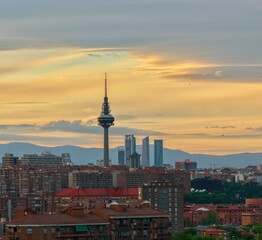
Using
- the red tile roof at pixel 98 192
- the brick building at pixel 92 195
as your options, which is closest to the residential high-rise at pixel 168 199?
the brick building at pixel 92 195

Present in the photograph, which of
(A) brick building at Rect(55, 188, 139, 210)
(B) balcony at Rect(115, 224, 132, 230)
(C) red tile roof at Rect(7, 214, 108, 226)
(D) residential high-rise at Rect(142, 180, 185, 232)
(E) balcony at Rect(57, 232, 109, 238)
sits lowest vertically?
(E) balcony at Rect(57, 232, 109, 238)

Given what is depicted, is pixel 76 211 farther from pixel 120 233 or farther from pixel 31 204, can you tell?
pixel 31 204

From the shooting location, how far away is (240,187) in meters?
166

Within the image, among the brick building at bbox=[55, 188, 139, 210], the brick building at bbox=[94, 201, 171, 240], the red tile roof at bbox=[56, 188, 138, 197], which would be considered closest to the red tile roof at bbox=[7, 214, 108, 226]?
the brick building at bbox=[94, 201, 171, 240]

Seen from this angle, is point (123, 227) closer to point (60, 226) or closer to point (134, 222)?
point (134, 222)

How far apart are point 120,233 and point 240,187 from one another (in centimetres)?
10895

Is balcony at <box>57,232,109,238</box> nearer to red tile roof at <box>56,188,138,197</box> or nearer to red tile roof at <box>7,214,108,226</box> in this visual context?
red tile roof at <box>7,214,108,226</box>

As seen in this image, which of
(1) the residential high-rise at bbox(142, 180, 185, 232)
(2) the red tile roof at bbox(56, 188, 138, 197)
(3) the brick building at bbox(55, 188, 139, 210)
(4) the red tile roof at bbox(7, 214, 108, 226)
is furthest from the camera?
(2) the red tile roof at bbox(56, 188, 138, 197)

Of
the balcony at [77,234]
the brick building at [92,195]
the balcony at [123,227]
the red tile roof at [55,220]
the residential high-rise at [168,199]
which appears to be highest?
the brick building at [92,195]

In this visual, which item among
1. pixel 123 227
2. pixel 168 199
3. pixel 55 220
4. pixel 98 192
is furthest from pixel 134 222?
pixel 98 192

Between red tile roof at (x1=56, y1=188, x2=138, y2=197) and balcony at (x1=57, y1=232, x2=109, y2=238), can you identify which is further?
red tile roof at (x1=56, y1=188, x2=138, y2=197)

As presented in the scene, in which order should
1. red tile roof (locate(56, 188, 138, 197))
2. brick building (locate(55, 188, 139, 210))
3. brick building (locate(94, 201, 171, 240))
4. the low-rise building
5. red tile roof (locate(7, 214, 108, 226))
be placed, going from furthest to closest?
red tile roof (locate(56, 188, 138, 197)), brick building (locate(55, 188, 139, 210)), brick building (locate(94, 201, 171, 240)), red tile roof (locate(7, 214, 108, 226)), the low-rise building

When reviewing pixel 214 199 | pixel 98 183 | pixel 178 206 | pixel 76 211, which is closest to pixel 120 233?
pixel 76 211

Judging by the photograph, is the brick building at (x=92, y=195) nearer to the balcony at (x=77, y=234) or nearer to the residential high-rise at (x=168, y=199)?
the residential high-rise at (x=168, y=199)
